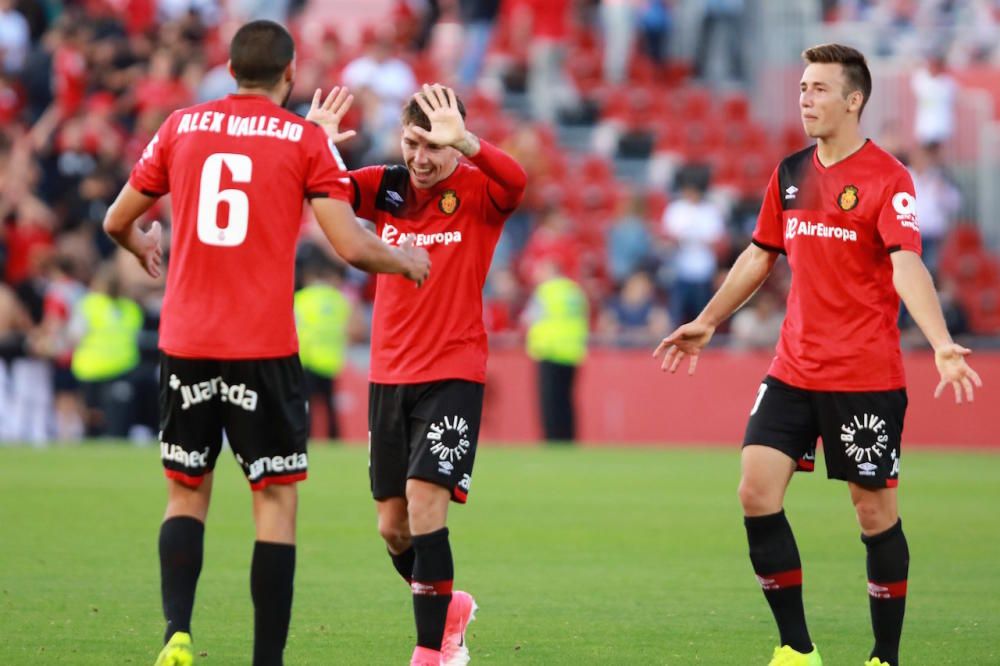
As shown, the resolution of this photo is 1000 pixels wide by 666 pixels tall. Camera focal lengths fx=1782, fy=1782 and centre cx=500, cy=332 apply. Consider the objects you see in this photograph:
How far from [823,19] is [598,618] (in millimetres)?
20018

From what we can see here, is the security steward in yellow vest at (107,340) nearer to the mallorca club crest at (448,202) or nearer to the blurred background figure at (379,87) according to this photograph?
the blurred background figure at (379,87)

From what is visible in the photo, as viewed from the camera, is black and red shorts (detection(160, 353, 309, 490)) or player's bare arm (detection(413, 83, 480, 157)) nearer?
black and red shorts (detection(160, 353, 309, 490))

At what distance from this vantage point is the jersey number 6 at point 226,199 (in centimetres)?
668

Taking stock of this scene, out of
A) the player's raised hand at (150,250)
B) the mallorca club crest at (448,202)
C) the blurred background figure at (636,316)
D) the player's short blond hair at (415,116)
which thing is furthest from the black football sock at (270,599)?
the blurred background figure at (636,316)

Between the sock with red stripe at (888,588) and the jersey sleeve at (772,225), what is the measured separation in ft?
4.46

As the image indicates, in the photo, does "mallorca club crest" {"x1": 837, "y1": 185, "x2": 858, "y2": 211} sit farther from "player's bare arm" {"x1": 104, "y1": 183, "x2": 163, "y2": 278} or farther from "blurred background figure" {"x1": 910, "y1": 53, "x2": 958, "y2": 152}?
"blurred background figure" {"x1": 910, "y1": 53, "x2": 958, "y2": 152}

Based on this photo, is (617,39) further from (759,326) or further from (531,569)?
(531,569)

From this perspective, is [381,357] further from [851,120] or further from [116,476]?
[116,476]

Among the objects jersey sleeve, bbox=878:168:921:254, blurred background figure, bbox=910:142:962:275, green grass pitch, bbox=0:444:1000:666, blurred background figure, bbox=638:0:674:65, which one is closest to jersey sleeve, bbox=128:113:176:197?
green grass pitch, bbox=0:444:1000:666

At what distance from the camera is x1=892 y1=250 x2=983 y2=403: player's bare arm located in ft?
23.6

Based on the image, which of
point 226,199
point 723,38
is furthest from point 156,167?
point 723,38

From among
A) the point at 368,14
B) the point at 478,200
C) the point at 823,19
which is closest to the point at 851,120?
the point at 478,200

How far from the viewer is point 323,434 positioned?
21078mm

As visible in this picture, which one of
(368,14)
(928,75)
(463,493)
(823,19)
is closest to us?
(463,493)
